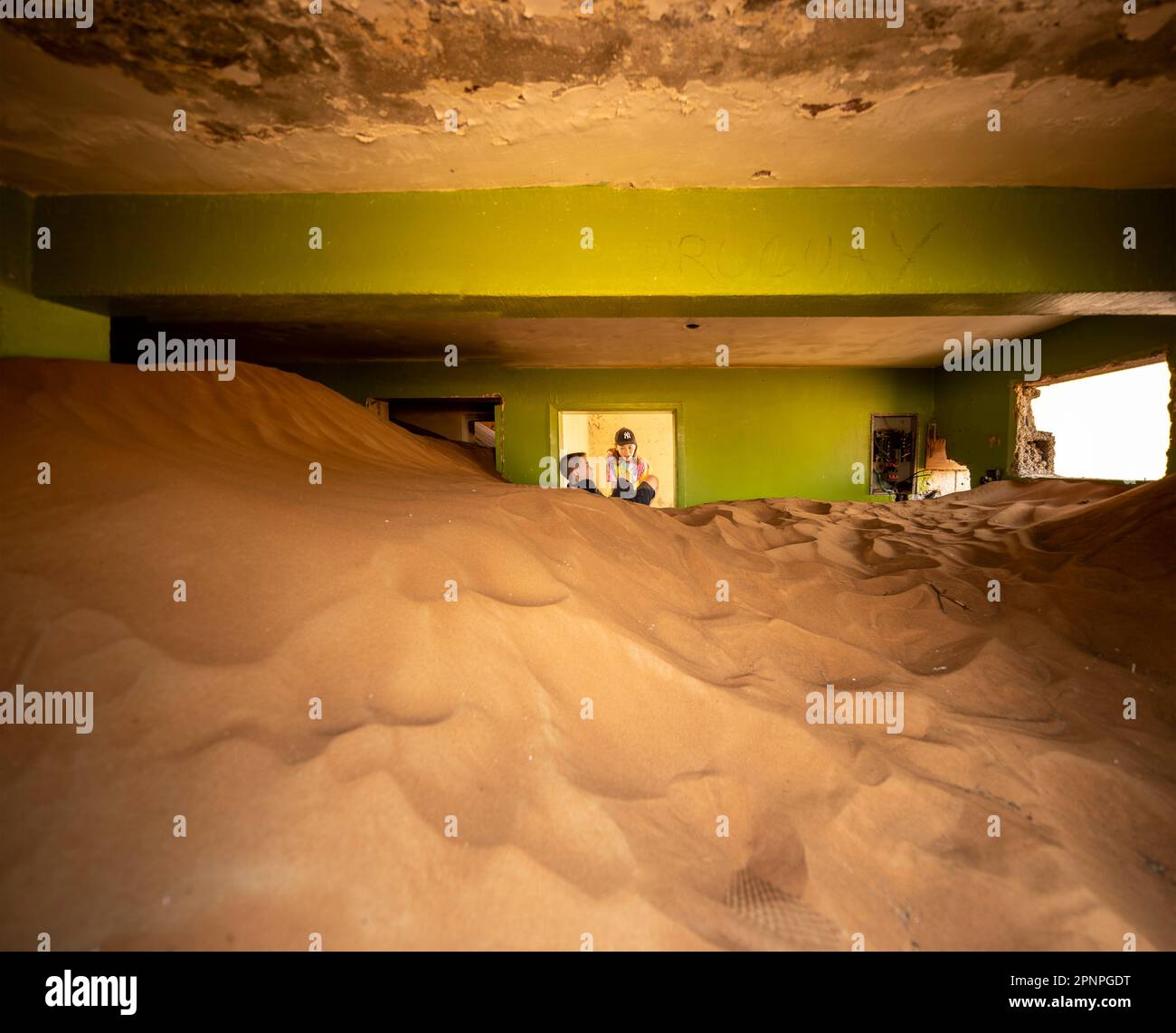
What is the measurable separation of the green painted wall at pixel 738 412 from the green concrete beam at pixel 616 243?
17.2 feet

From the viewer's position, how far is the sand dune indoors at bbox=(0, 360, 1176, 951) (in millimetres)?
971

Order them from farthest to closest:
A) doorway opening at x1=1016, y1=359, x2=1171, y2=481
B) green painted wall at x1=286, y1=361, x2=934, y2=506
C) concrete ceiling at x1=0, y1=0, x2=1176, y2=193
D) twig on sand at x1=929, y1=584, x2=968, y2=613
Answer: doorway opening at x1=1016, y1=359, x2=1171, y2=481
green painted wall at x1=286, y1=361, x2=934, y2=506
twig on sand at x1=929, y1=584, x2=968, y2=613
concrete ceiling at x1=0, y1=0, x2=1176, y2=193

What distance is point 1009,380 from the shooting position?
7.23 metres

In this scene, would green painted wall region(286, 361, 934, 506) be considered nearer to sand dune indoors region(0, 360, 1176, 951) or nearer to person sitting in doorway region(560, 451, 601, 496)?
person sitting in doorway region(560, 451, 601, 496)

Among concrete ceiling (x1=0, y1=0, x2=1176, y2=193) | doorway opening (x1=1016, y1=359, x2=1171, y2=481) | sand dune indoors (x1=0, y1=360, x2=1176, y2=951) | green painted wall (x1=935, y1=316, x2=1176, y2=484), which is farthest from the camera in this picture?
doorway opening (x1=1016, y1=359, x2=1171, y2=481)

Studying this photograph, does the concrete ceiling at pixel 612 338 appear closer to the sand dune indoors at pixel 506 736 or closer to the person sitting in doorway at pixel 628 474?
the person sitting in doorway at pixel 628 474

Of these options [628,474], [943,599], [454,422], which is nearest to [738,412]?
[628,474]

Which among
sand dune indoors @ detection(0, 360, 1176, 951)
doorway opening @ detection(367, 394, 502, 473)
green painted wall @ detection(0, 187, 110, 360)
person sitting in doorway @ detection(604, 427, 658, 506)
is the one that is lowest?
sand dune indoors @ detection(0, 360, 1176, 951)

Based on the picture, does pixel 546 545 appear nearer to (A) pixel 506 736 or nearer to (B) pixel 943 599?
(A) pixel 506 736

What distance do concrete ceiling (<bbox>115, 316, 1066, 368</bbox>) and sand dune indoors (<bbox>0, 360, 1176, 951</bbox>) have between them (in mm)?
4292

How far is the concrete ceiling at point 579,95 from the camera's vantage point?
1.87 meters

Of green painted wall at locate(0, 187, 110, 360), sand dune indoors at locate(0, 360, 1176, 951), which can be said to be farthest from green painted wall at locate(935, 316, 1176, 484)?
green painted wall at locate(0, 187, 110, 360)

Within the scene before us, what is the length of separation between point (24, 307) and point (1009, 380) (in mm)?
9894
